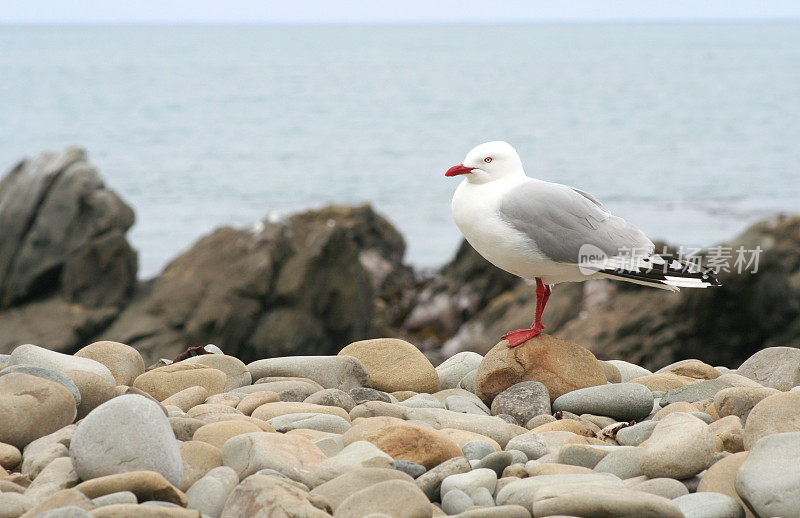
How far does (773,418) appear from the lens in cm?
356

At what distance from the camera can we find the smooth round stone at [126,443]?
317 cm

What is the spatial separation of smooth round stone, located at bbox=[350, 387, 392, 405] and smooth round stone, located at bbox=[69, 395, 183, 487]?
1.36 meters

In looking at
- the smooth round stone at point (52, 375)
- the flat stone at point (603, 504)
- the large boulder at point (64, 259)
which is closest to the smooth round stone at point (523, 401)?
the flat stone at point (603, 504)

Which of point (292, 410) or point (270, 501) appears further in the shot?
point (292, 410)

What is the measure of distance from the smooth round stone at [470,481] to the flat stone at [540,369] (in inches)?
61.3

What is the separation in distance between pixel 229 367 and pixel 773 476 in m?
2.97

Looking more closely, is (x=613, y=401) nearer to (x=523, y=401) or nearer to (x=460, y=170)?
(x=523, y=401)

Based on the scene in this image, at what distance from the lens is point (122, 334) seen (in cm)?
1095

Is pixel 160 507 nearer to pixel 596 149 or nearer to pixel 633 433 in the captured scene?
pixel 633 433

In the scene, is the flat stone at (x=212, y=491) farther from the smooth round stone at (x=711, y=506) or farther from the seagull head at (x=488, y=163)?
the seagull head at (x=488, y=163)

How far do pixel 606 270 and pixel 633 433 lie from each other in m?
1.00

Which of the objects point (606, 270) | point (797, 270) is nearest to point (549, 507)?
point (606, 270)

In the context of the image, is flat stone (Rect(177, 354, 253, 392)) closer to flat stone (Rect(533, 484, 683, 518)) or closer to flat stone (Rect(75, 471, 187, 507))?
flat stone (Rect(75, 471, 187, 507))

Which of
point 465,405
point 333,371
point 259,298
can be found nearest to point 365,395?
point 333,371
